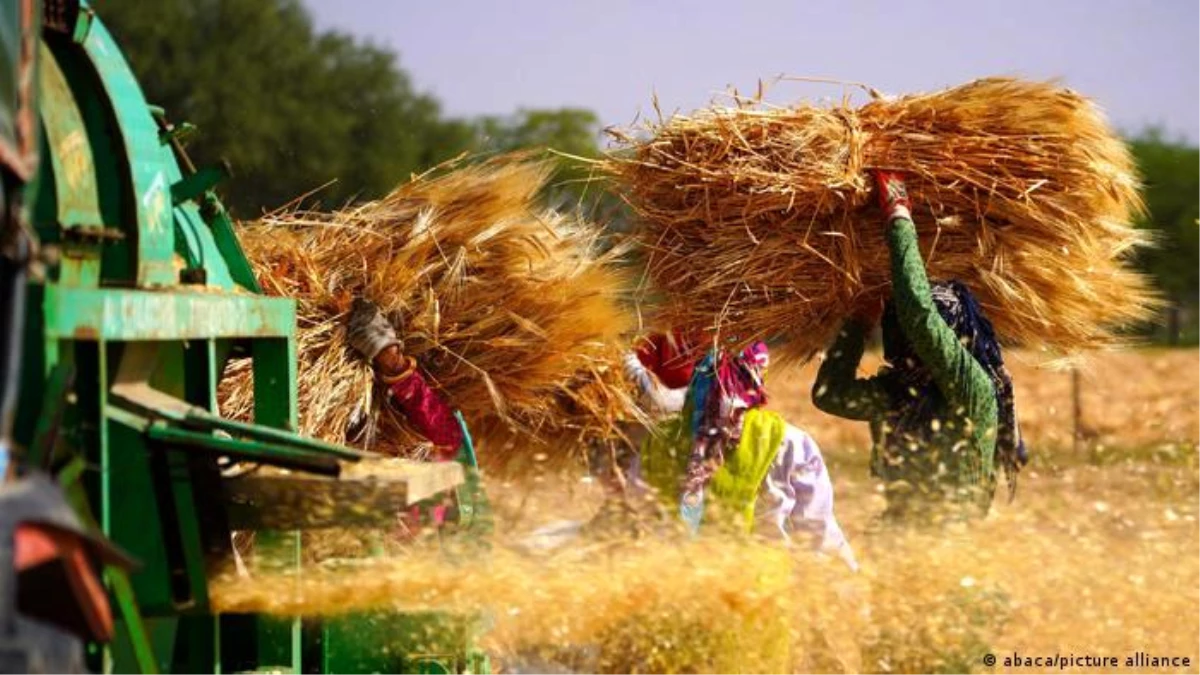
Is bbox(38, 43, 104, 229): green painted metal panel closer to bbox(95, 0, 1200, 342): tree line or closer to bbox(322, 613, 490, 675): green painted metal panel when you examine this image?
bbox(322, 613, 490, 675): green painted metal panel

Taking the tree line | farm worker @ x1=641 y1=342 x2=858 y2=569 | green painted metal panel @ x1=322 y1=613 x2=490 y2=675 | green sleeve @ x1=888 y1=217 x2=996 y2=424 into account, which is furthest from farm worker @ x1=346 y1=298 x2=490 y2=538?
the tree line

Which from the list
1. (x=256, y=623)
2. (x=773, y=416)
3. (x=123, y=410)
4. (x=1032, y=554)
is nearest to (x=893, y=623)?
(x=1032, y=554)

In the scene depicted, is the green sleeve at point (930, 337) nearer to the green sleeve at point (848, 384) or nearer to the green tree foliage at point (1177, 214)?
the green sleeve at point (848, 384)

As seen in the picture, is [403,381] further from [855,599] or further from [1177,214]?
[1177,214]

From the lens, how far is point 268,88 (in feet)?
109

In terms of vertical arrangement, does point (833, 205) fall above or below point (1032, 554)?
above

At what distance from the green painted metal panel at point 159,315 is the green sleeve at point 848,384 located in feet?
6.48

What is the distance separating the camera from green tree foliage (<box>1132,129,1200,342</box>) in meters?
30.8

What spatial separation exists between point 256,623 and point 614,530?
2.11 meters

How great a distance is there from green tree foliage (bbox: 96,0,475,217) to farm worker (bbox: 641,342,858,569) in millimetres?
22528

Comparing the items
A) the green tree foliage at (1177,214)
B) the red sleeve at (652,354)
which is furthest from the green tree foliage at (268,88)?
the red sleeve at (652,354)

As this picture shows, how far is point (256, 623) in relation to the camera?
12.9ft

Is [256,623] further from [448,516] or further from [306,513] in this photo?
[448,516]

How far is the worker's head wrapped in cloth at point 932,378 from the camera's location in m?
5.28
